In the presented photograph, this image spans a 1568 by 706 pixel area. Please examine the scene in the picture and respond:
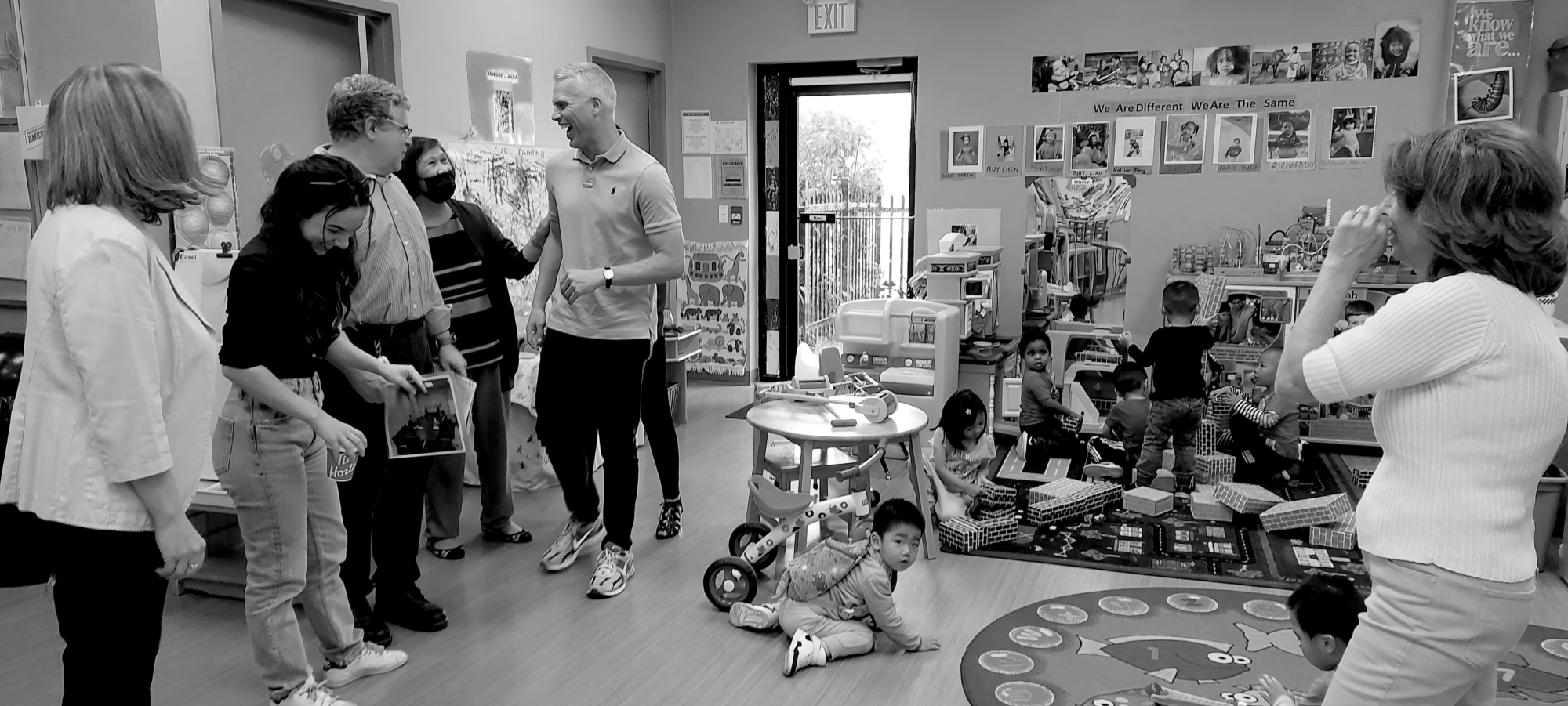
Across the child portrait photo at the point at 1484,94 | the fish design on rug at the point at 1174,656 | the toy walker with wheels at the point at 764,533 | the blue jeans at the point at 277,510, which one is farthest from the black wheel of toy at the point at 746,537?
the child portrait photo at the point at 1484,94

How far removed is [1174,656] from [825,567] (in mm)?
965

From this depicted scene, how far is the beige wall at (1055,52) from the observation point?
16.8ft

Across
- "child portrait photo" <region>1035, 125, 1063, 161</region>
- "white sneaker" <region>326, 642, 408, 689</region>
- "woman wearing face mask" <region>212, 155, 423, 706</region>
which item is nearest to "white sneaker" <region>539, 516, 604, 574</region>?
"white sneaker" <region>326, 642, 408, 689</region>

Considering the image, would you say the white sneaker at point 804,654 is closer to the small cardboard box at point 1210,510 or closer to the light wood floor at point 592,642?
the light wood floor at point 592,642

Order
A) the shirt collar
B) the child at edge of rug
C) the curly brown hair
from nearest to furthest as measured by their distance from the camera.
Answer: the curly brown hair, the child at edge of rug, the shirt collar

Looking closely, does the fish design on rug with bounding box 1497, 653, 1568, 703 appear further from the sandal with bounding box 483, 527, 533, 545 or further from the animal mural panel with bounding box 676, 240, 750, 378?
the animal mural panel with bounding box 676, 240, 750, 378

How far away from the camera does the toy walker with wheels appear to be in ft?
10.3

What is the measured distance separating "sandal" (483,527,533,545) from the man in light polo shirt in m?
0.51

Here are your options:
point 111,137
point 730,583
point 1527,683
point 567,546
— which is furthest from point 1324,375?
point 567,546

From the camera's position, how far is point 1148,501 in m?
4.03

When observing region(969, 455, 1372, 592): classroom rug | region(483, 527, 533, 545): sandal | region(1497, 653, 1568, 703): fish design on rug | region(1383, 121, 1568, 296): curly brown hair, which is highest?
region(1383, 121, 1568, 296): curly brown hair

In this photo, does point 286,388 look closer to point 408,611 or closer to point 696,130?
point 408,611

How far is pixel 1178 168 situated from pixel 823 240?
210 centimetres

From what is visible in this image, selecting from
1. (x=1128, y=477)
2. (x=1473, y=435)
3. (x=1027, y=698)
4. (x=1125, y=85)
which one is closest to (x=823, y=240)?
(x=1125, y=85)
